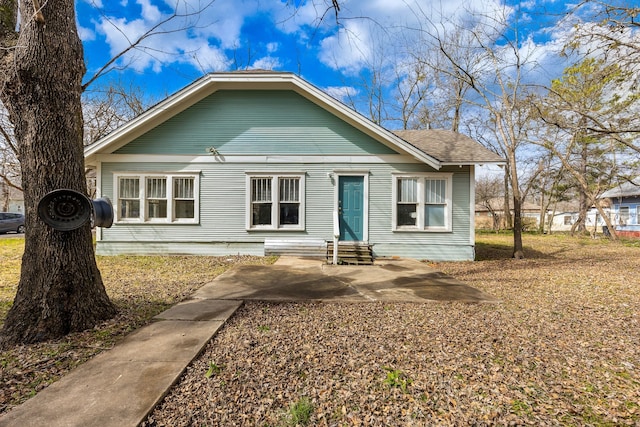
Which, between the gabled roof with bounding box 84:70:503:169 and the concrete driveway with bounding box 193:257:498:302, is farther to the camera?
the gabled roof with bounding box 84:70:503:169

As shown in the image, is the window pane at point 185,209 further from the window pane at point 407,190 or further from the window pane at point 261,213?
the window pane at point 407,190

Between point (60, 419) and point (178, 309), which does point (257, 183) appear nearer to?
point (178, 309)

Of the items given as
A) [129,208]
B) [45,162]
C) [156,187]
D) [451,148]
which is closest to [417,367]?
[45,162]

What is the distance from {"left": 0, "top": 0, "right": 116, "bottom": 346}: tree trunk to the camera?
3416 mm

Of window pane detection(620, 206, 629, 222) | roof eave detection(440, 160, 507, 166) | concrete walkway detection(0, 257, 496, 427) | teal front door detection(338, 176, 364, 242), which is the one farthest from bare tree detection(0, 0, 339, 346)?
window pane detection(620, 206, 629, 222)

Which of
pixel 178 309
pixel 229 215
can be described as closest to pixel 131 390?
pixel 178 309

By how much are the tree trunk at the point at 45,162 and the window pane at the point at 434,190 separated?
8581mm

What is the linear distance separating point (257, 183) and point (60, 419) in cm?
798

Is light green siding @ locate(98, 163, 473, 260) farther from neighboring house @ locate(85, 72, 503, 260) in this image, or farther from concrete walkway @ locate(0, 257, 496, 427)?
concrete walkway @ locate(0, 257, 496, 427)

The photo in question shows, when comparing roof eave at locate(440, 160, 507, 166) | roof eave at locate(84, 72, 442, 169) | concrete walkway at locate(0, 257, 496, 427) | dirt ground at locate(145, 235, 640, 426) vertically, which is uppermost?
roof eave at locate(84, 72, 442, 169)

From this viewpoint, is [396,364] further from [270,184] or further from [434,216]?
[270,184]

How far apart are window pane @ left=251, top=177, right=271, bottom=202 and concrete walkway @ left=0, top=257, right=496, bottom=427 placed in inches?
105

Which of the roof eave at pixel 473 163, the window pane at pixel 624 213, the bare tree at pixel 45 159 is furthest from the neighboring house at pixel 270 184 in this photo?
the window pane at pixel 624 213

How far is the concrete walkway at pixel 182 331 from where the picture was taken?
86.0 inches
